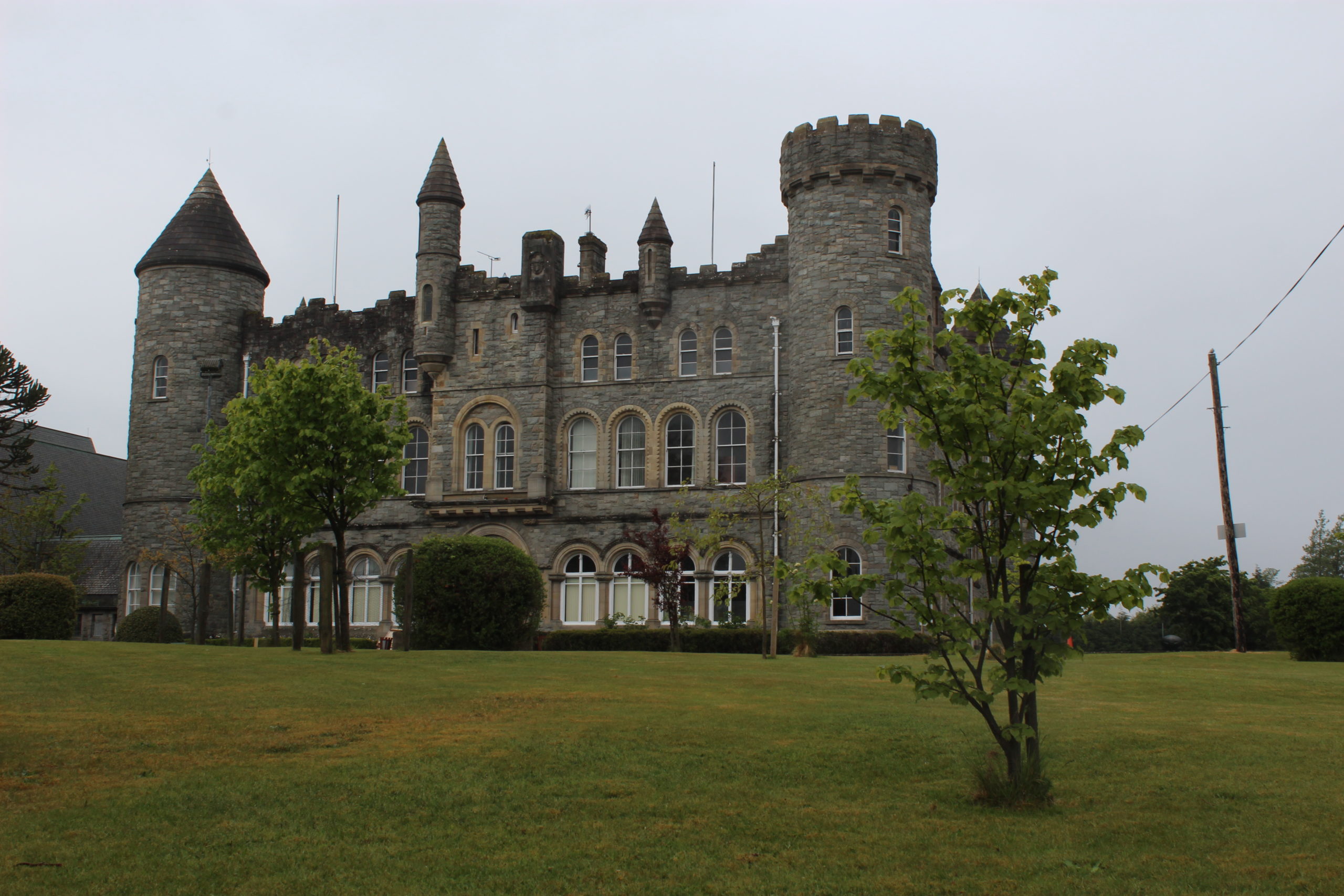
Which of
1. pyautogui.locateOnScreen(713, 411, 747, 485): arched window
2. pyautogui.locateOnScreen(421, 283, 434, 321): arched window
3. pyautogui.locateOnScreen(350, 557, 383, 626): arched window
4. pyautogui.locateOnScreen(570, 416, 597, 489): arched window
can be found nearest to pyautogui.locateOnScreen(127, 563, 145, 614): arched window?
pyautogui.locateOnScreen(350, 557, 383, 626): arched window

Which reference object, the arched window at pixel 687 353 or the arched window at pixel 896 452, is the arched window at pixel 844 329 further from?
the arched window at pixel 687 353

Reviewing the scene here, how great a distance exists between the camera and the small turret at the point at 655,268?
39.0 metres

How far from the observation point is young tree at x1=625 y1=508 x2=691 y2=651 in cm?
3309

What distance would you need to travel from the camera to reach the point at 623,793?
9828 mm

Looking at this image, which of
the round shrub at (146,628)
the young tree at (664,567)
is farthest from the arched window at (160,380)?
the young tree at (664,567)

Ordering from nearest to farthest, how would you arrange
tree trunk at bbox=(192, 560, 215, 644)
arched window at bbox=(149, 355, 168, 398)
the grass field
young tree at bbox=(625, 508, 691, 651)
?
the grass field < young tree at bbox=(625, 508, 691, 651) < tree trunk at bbox=(192, 560, 215, 644) < arched window at bbox=(149, 355, 168, 398)

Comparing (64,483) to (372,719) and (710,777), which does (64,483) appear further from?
(710,777)

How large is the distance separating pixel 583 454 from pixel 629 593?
5.07m

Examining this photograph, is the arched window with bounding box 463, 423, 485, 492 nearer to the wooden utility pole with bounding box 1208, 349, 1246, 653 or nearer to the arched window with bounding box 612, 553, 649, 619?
the arched window with bounding box 612, 553, 649, 619

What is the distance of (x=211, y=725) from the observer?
1246cm

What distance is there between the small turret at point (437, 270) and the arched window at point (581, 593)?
28.4 feet

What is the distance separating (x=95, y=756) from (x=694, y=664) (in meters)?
13.7

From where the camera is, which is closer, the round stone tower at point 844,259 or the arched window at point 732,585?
the round stone tower at point 844,259

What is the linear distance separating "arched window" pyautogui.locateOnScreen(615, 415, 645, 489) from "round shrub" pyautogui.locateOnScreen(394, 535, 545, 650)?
9.33 meters
